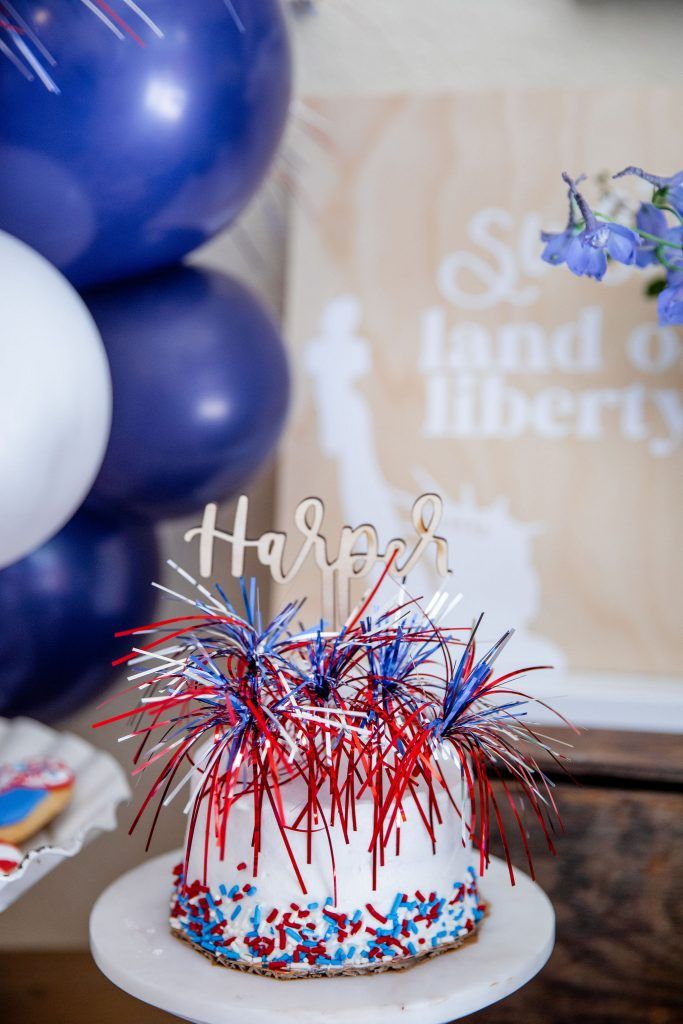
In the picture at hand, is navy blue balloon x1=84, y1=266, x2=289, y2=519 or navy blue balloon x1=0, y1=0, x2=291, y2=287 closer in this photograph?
navy blue balloon x1=0, y1=0, x2=291, y2=287

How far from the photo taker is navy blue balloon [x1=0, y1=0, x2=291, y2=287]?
997 mm

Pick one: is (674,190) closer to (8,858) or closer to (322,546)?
(322,546)

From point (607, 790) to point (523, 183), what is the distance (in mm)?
900

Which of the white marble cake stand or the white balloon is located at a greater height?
the white balloon

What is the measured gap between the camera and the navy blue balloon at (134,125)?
100cm

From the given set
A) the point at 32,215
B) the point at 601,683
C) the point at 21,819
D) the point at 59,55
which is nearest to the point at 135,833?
the point at 21,819

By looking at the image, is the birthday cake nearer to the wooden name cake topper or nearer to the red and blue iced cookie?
the wooden name cake topper

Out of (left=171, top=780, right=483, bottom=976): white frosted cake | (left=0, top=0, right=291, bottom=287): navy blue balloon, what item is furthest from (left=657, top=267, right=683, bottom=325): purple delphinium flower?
(left=0, top=0, right=291, bottom=287): navy blue balloon

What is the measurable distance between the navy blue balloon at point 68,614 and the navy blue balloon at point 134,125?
32cm

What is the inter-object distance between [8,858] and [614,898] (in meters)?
0.60

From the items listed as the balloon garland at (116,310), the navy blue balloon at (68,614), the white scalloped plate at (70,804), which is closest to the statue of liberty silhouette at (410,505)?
the balloon garland at (116,310)

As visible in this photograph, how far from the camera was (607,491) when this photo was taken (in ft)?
4.69

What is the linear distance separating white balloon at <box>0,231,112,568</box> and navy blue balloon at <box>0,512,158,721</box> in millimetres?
147

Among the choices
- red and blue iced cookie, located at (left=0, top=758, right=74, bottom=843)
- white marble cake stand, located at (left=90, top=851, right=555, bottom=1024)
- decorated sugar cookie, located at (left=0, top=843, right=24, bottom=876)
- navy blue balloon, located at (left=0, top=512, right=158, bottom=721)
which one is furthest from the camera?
navy blue balloon, located at (left=0, top=512, right=158, bottom=721)
